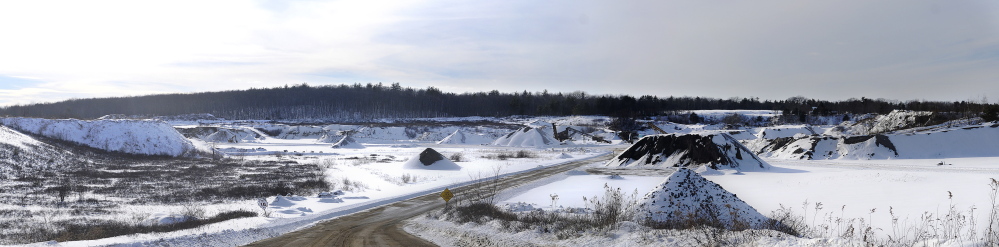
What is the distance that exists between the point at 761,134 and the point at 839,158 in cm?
2668

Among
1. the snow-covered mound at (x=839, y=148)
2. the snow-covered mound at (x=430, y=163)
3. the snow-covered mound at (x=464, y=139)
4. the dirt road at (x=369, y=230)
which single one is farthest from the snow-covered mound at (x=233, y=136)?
the snow-covered mound at (x=839, y=148)

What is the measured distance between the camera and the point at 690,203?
507 inches

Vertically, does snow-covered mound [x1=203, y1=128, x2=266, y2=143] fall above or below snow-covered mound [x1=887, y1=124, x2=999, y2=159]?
below

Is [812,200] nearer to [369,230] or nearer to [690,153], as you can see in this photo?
[369,230]

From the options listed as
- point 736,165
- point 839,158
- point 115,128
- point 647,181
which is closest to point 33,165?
point 115,128

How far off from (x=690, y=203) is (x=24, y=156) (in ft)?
131

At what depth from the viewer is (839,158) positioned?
3638 cm

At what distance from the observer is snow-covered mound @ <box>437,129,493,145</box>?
3403 inches

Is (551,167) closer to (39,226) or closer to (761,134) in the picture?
(39,226)

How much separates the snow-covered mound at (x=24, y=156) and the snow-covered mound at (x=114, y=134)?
6.02 metres

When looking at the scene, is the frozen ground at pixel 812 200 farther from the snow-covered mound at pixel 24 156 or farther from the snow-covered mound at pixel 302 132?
the snow-covered mound at pixel 302 132

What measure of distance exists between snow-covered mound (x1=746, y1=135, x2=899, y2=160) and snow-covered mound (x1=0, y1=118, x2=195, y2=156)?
5337cm

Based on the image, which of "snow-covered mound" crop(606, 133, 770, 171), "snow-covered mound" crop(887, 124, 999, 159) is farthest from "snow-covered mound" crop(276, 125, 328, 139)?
"snow-covered mound" crop(887, 124, 999, 159)

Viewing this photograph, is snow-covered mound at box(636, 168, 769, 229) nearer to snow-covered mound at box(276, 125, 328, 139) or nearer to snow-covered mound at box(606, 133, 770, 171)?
snow-covered mound at box(606, 133, 770, 171)
